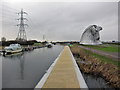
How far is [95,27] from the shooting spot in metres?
56.7

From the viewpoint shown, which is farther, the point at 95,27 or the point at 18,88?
the point at 95,27

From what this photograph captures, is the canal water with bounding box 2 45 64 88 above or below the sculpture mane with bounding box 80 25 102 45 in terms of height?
below

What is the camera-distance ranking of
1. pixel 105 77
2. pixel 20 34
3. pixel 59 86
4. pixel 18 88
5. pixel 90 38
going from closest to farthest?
1. pixel 59 86
2. pixel 18 88
3. pixel 105 77
4. pixel 20 34
5. pixel 90 38

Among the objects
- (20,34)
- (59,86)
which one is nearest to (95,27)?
(20,34)

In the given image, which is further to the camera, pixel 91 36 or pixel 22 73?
pixel 91 36

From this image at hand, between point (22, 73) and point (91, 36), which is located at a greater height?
point (91, 36)

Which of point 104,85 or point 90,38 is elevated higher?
point 90,38

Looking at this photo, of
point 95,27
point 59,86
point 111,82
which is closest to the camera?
point 59,86

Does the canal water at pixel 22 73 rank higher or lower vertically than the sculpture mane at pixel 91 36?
lower

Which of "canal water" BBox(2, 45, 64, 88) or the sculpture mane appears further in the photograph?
the sculpture mane

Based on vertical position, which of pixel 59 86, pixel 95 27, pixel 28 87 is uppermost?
pixel 95 27

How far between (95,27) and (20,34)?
48.3m

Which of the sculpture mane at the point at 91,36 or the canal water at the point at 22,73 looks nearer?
the canal water at the point at 22,73

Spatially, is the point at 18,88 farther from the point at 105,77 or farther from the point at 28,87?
the point at 105,77
